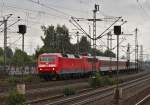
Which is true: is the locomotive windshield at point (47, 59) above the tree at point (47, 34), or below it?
below

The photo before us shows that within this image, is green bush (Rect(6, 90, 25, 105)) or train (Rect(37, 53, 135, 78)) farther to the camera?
train (Rect(37, 53, 135, 78))

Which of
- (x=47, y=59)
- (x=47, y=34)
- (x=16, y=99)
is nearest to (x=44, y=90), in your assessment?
(x=16, y=99)

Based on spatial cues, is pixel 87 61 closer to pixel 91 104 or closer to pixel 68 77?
pixel 68 77

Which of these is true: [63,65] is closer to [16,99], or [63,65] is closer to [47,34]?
[16,99]

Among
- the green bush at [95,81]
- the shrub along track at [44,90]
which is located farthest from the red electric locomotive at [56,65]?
the green bush at [95,81]

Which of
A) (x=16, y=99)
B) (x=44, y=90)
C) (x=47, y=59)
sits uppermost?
(x=47, y=59)

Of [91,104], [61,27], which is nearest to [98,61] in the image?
[91,104]

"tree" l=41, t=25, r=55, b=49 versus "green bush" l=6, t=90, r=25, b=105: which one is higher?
"tree" l=41, t=25, r=55, b=49

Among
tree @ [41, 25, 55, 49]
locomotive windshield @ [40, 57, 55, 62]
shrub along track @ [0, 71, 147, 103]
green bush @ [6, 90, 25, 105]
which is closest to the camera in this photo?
green bush @ [6, 90, 25, 105]

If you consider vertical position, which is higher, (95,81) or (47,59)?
(47,59)

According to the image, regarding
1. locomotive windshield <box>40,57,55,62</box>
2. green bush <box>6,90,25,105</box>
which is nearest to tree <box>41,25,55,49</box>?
locomotive windshield <box>40,57,55,62</box>

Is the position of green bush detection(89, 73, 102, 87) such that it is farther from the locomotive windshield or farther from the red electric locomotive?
the locomotive windshield

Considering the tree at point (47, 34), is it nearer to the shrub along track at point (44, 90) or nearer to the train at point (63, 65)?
the train at point (63, 65)

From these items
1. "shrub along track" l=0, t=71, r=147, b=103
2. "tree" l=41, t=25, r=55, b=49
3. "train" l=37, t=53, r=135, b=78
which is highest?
"tree" l=41, t=25, r=55, b=49
